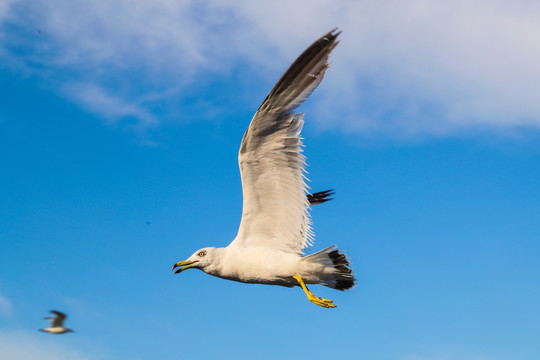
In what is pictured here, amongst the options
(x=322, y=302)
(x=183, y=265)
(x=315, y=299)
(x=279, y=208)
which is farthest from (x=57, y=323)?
(x=322, y=302)

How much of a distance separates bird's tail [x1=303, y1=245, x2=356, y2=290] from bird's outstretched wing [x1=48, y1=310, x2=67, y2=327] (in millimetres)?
5772

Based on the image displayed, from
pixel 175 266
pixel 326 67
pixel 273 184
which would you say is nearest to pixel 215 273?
pixel 175 266

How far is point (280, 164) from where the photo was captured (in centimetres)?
1397

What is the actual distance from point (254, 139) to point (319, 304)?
3.33 metres

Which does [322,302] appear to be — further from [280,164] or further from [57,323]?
[57,323]

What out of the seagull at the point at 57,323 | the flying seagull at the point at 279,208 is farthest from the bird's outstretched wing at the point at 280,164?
the seagull at the point at 57,323

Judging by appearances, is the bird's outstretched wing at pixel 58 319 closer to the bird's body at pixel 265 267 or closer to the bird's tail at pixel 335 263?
the bird's body at pixel 265 267

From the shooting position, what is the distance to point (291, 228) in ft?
48.1

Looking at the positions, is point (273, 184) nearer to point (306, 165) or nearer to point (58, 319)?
point (306, 165)

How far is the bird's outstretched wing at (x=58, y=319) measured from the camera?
51.1 ft

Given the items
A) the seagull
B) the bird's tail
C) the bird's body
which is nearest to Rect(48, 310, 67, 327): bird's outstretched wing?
the seagull

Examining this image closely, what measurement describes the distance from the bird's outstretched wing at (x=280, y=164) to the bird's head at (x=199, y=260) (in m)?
0.54

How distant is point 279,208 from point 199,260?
1934 millimetres

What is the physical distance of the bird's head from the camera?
47.0 ft
